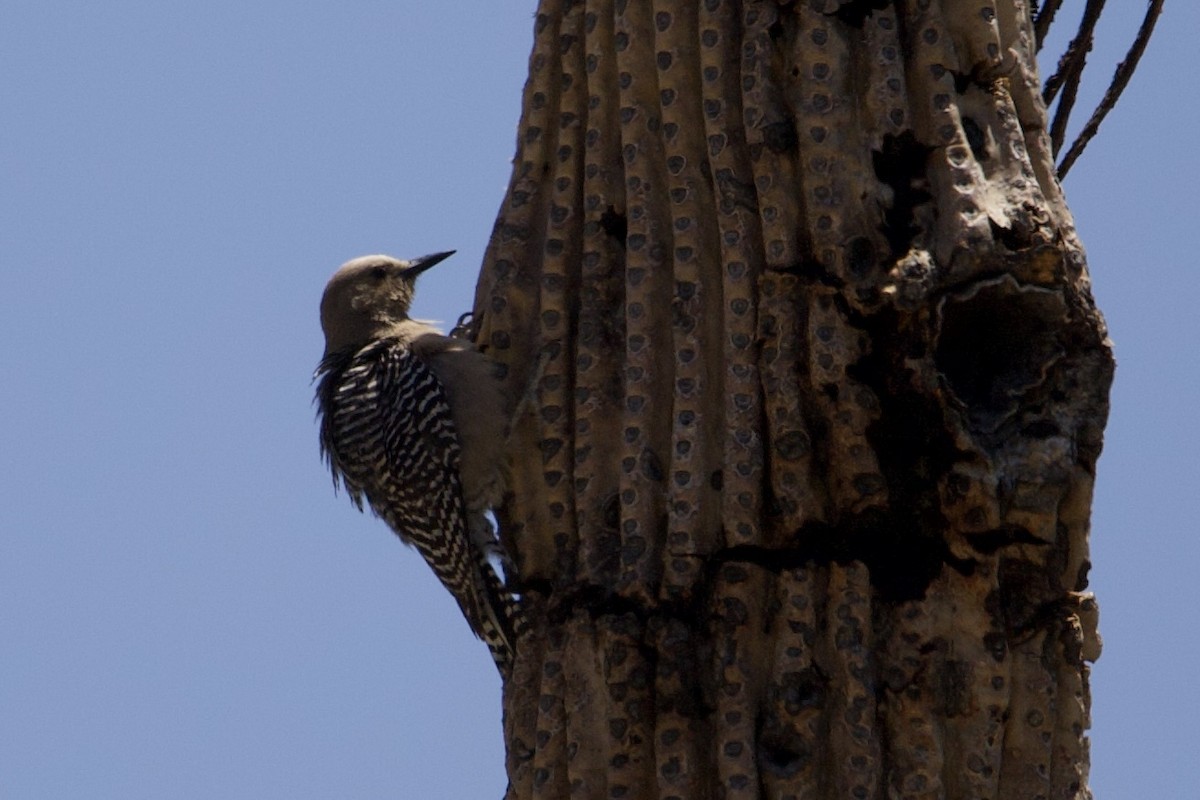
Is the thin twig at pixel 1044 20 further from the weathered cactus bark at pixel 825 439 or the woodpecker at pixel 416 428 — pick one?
the woodpecker at pixel 416 428

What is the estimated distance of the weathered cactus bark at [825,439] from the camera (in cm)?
362

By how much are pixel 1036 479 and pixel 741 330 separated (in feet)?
2.37

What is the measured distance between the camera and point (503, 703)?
13.7 feet

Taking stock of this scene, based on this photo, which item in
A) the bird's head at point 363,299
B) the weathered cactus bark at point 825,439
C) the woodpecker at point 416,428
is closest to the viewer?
the weathered cactus bark at point 825,439

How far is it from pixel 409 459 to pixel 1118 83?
8.09 feet

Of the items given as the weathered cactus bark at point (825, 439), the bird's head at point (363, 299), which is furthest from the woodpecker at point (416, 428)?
the weathered cactus bark at point (825, 439)

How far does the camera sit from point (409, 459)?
5.51 m

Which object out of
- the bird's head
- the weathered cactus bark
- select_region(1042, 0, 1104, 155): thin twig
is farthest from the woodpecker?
select_region(1042, 0, 1104, 155): thin twig

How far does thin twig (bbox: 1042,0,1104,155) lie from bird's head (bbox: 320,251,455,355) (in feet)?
8.43

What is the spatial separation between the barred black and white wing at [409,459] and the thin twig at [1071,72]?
199 cm

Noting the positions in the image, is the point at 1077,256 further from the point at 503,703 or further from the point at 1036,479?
the point at 503,703

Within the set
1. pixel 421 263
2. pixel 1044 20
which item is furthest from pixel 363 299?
pixel 1044 20

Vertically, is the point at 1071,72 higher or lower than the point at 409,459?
higher

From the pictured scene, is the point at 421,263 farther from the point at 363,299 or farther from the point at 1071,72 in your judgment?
the point at 1071,72
